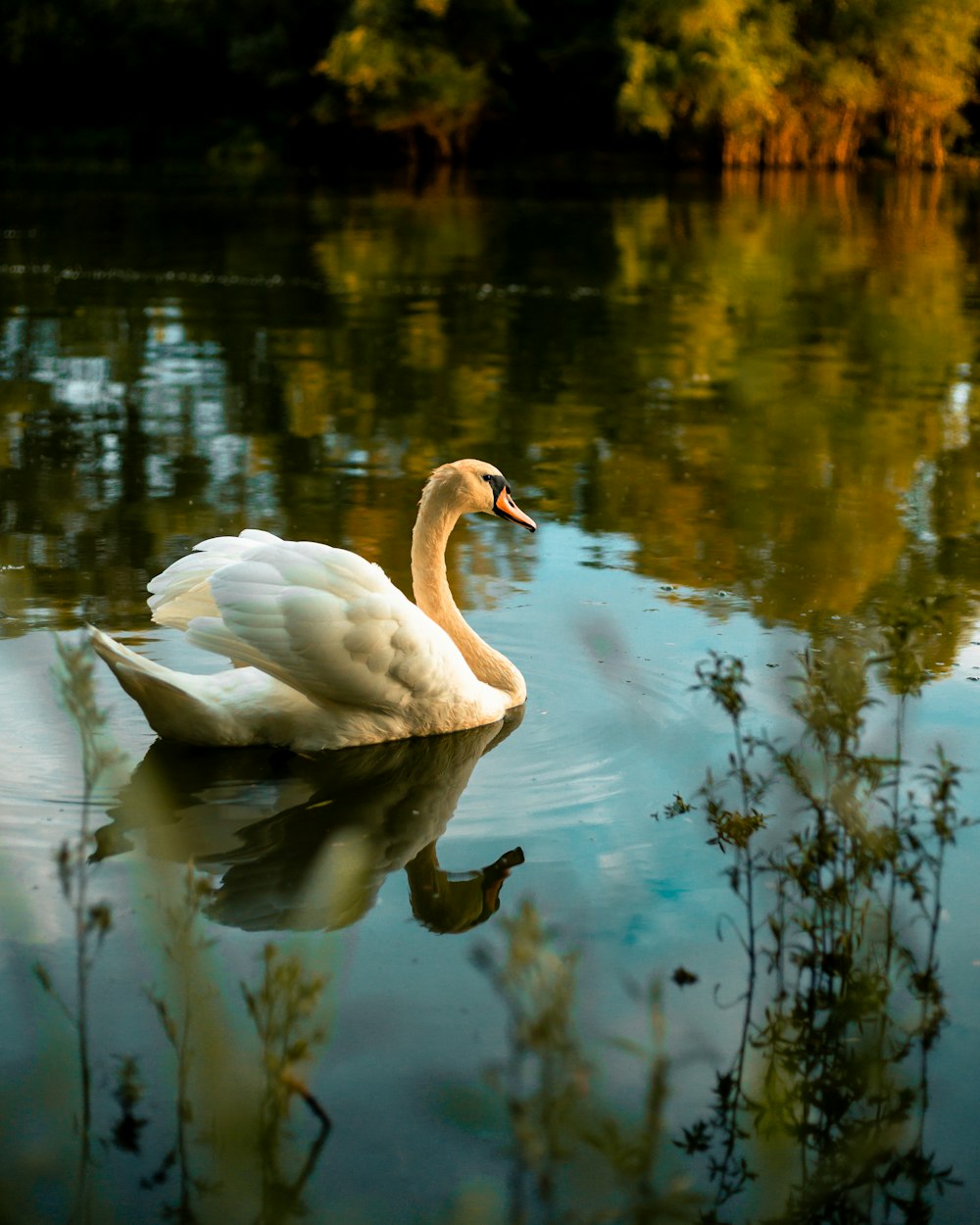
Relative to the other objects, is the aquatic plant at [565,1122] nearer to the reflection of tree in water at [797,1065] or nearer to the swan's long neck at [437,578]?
the reflection of tree in water at [797,1065]

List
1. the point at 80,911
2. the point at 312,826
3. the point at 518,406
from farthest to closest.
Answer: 1. the point at 518,406
2. the point at 312,826
3. the point at 80,911

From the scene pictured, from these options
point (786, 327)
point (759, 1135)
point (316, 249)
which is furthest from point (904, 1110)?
point (316, 249)

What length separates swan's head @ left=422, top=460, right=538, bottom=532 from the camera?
22.7 feet

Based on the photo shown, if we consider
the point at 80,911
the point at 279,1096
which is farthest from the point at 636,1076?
the point at 80,911

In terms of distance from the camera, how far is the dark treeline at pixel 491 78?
5219cm

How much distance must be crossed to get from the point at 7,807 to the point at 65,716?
82 cm

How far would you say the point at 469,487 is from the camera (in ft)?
22.9

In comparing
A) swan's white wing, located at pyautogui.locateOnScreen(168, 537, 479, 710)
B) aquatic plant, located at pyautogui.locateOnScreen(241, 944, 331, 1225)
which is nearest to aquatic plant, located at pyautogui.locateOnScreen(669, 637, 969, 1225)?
aquatic plant, located at pyautogui.locateOnScreen(241, 944, 331, 1225)

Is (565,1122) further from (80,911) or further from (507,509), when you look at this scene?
(507,509)

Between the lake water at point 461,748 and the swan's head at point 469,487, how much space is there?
2.22ft

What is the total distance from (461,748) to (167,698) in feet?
3.85

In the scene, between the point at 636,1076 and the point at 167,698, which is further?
the point at 167,698

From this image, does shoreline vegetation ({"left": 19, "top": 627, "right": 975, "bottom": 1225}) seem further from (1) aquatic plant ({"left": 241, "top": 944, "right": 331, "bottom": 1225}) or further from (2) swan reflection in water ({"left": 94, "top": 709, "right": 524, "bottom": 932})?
(2) swan reflection in water ({"left": 94, "top": 709, "right": 524, "bottom": 932})

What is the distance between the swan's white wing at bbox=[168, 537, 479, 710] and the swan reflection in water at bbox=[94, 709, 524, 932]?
309 mm
